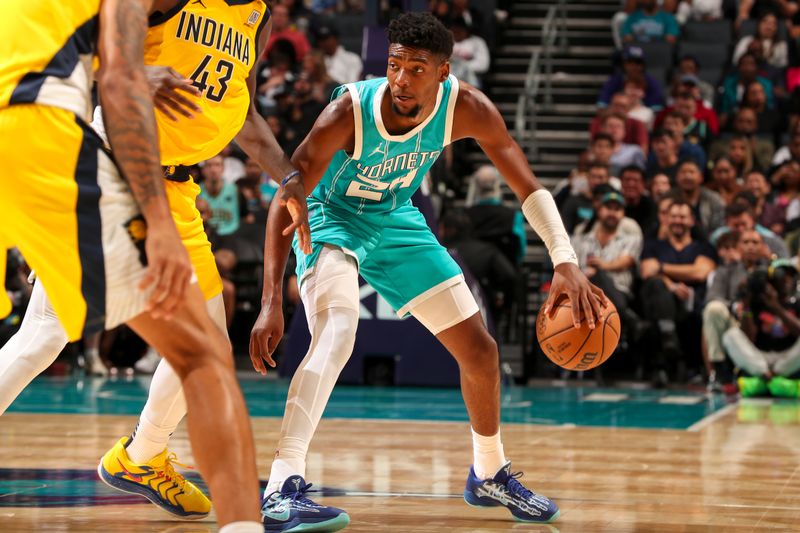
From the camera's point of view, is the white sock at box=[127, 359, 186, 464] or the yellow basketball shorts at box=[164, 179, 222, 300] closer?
the yellow basketball shorts at box=[164, 179, 222, 300]

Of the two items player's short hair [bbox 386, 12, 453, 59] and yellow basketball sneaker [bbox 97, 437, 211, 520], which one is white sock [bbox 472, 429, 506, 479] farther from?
player's short hair [bbox 386, 12, 453, 59]

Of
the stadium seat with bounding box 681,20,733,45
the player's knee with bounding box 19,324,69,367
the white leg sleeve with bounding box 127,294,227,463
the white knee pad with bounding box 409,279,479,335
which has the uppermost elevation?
the stadium seat with bounding box 681,20,733,45

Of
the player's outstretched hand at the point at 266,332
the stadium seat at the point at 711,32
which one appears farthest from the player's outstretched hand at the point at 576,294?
the stadium seat at the point at 711,32

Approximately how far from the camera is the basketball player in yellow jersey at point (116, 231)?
2859mm

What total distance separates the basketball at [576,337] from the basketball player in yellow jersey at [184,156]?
3.73 feet

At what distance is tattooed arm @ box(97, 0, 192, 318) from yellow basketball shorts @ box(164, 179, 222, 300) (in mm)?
1154

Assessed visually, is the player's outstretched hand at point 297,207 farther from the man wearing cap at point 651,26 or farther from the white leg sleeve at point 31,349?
the man wearing cap at point 651,26

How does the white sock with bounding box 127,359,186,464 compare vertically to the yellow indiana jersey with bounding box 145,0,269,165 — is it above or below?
below

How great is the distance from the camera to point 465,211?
11.3 meters

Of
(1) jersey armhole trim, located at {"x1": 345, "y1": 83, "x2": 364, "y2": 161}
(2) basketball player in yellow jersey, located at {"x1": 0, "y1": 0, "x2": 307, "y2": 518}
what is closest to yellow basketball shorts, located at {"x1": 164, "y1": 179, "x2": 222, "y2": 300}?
(2) basketball player in yellow jersey, located at {"x1": 0, "y1": 0, "x2": 307, "y2": 518}

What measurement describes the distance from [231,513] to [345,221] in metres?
2.06

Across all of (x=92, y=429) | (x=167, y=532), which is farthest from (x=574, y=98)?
(x=167, y=532)

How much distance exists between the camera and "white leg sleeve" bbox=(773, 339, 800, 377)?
9.90 metres

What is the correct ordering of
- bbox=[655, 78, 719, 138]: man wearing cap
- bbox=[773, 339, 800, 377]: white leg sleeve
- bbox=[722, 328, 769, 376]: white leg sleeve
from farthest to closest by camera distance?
bbox=[655, 78, 719, 138]: man wearing cap
bbox=[722, 328, 769, 376]: white leg sleeve
bbox=[773, 339, 800, 377]: white leg sleeve
